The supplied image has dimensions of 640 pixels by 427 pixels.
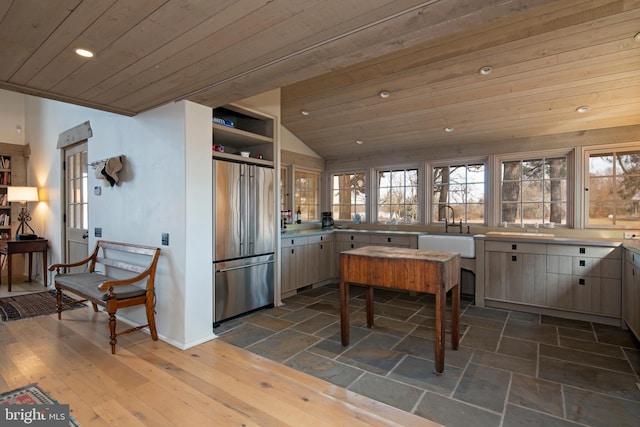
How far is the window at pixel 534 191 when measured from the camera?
4176 millimetres

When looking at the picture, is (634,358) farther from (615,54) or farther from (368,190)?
(368,190)

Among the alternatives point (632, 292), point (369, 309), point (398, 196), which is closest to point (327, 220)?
point (398, 196)

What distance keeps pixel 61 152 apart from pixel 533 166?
277 inches

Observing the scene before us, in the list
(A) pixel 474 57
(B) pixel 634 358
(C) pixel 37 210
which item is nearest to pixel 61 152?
(C) pixel 37 210

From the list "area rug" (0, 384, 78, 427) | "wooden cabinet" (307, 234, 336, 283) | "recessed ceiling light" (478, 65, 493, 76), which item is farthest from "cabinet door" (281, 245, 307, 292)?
"recessed ceiling light" (478, 65, 493, 76)

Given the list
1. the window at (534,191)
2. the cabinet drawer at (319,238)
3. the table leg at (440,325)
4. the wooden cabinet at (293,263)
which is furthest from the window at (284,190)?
the table leg at (440,325)

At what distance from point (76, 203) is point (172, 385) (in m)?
3.84

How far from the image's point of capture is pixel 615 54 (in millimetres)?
2750

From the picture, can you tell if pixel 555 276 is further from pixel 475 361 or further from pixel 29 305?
pixel 29 305

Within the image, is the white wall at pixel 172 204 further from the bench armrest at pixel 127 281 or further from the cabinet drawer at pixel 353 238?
the cabinet drawer at pixel 353 238

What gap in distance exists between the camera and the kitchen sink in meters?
4.21

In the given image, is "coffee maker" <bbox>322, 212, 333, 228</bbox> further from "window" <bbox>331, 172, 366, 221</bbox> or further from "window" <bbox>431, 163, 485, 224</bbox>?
"window" <bbox>431, 163, 485, 224</bbox>

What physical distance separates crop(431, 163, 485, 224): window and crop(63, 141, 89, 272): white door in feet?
16.9

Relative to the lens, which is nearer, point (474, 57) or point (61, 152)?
point (474, 57)
